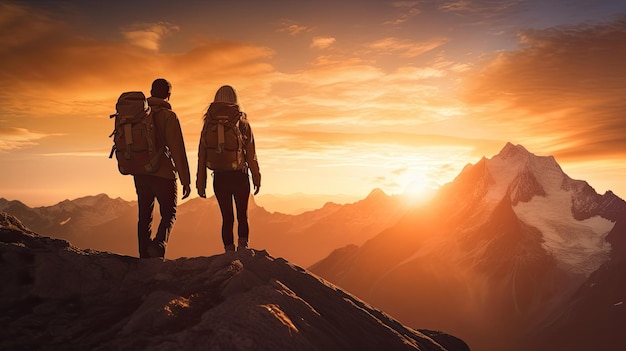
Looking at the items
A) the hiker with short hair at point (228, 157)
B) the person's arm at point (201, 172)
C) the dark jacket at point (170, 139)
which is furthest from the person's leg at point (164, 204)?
the hiker with short hair at point (228, 157)

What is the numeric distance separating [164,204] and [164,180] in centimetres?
59

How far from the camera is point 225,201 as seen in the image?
1289cm

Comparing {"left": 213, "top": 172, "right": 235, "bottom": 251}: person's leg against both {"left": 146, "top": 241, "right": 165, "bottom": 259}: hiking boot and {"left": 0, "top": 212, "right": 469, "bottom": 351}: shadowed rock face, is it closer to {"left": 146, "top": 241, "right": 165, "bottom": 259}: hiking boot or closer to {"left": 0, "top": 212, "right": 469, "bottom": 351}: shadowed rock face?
{"left": 0, "top": 212, "right": 469, "bottom": 351}: shadowed rock face

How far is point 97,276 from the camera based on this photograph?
30.6ft

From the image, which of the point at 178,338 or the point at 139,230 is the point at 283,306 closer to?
the point at 178,338

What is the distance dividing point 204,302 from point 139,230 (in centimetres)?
333

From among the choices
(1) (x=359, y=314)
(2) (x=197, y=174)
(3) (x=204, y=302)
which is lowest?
(1) (x=359, y=314)

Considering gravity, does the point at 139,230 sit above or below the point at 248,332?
above

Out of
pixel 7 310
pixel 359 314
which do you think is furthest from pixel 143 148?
pixel 359 314

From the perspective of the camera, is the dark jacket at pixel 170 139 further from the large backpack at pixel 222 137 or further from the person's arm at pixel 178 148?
the large backpack at pixel 222 137

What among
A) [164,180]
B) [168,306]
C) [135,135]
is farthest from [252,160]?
[168,306]

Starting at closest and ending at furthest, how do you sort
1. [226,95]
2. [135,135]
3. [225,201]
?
1. [135,135]
2. [226,95]
3. [225,201]

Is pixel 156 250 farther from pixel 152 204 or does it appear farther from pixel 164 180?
pixel 164 180

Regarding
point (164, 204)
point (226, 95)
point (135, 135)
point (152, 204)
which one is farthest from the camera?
point (226, 95)
